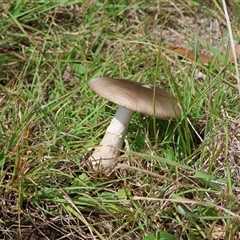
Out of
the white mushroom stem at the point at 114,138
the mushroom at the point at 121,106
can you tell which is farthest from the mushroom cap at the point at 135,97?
the white mushroom stem at the point at 114,138

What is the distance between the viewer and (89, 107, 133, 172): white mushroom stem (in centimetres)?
235

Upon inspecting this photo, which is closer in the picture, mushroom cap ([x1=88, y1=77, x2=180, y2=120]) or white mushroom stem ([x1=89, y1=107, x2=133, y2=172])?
mushroom cap ([x1=88, y1=77, x2=180, y2=120])

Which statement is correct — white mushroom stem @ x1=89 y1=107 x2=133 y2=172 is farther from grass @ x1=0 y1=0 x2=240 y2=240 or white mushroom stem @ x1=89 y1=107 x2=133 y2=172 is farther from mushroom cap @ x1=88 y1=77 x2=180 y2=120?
mushroom cap @ x1=88 y1=77 x2=180 y2=120

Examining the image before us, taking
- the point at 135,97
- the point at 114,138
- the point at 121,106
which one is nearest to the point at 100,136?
the point at 114,138

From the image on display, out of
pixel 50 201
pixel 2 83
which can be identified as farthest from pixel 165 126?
pixel 2 83

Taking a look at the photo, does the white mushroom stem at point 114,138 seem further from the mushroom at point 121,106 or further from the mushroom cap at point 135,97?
the mushroom cap at point 135,97

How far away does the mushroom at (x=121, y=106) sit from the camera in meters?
2.13

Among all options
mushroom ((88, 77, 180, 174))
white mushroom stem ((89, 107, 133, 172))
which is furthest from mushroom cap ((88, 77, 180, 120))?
white mushroom stem ((89, 107, 133, 172))

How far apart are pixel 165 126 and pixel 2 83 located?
94 centimetres

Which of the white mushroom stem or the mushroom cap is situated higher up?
the mushroom cap

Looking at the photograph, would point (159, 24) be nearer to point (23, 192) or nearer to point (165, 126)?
point (165, 126)

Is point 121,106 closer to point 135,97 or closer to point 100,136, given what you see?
point 135,97

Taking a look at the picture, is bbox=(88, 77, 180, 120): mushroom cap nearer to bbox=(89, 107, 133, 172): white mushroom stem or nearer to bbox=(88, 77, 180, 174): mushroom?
bbox=(88, 77, 180, 174): mushroom

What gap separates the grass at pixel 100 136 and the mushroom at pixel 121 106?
48 millimetres
